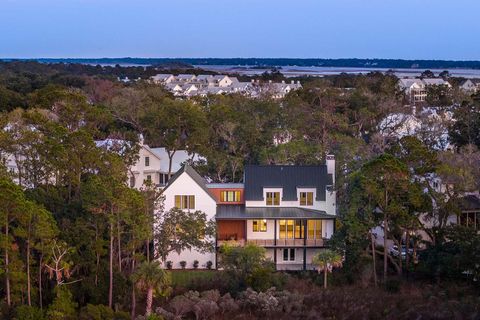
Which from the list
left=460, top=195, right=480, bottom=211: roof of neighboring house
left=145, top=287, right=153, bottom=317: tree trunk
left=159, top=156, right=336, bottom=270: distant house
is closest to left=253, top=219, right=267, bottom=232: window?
left=159, top=156, right=336, bottom=270: distant house

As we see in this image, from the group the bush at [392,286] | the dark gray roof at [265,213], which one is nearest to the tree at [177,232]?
the dark gray roof at [265,213]

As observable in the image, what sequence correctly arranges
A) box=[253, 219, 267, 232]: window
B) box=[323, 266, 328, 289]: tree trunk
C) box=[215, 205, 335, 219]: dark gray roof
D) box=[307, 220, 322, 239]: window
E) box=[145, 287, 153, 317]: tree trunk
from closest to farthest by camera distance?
box=[145, 287, 153, 317]: tree trunk < box=[323, 266, 328, 289]: tree trunk < box=[215, 205, 335, 219]: dark gray roof < box=[307, 220, 322, 239]: window < box=[253, 219, 267, 232]: window

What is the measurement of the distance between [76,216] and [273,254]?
373 inches

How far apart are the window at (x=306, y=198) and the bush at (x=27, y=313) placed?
14556 mm

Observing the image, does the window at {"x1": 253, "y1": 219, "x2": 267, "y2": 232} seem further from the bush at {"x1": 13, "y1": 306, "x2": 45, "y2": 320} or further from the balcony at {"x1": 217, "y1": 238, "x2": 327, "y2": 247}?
the bush at {"x1": 13, "y1": 306, "x2": 45, "y2": 320}

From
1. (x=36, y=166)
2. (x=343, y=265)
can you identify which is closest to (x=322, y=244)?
(x=343, y=265)

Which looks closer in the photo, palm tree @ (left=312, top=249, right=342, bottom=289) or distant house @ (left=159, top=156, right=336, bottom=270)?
palm tree @ (left=312, top=249, right=342, bottom=289)

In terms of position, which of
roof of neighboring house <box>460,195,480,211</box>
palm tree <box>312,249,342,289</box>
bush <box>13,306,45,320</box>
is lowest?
bush <box>13,306,45,320</box>

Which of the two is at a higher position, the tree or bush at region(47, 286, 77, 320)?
the tree

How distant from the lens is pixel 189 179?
1374 inches

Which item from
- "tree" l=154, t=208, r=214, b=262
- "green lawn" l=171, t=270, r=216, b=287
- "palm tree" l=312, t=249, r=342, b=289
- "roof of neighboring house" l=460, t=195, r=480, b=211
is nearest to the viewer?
"palm tree" l=312, t=249, r=342, b=289

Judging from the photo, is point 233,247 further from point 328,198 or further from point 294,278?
point 328,198

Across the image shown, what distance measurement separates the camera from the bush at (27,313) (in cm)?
2589

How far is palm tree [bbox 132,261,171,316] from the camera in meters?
27.1
